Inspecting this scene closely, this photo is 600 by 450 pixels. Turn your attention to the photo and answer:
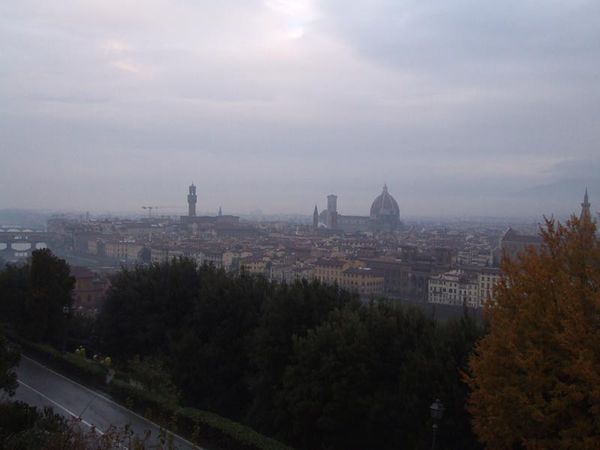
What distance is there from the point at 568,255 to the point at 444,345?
1.87 m

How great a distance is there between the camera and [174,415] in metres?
6.10

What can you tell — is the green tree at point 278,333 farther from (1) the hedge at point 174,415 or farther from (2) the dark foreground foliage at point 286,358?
(1) the hedge at point 174,415

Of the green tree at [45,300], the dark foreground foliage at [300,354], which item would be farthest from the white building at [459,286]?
the green tree at [45,300]

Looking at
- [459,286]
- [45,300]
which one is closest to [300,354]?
[45,300]

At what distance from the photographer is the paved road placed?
6.95 meters

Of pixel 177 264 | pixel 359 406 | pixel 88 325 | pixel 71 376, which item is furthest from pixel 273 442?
pixel 88 325

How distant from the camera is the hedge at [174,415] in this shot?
6173 millimetres

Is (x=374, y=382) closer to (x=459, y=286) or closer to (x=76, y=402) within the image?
(x=76, y=402)

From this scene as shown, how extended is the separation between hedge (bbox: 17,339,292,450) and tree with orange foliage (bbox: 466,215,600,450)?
2003 mm

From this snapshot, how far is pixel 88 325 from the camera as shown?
1343 cm

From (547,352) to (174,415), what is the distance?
3411mm

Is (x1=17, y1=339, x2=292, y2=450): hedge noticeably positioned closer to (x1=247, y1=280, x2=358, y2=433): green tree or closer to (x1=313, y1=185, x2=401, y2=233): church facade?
(x1=247, y1=280, x2=358, y2=433): green tree

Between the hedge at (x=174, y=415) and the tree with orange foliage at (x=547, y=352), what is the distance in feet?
6.57

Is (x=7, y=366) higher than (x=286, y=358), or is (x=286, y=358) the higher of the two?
(x=7, y=366)
